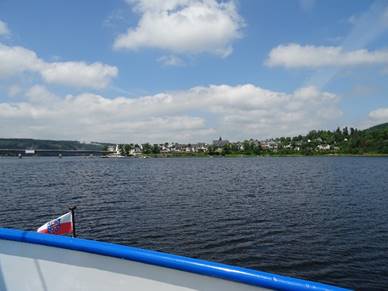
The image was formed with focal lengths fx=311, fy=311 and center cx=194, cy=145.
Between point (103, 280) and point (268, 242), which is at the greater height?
point (103, 280)

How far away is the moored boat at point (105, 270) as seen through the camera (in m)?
3.83

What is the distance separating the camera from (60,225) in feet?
29.8

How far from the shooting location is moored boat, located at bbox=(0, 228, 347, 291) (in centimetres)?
383

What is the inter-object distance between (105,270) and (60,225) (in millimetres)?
5289

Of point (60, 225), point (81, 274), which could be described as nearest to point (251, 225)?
point (60, 225)

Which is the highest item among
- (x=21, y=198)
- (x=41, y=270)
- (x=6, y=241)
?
(x=6, y=241)

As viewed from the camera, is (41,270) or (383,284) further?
(383,284)

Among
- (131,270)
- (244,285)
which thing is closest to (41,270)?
(131,270)

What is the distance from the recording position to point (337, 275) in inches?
617

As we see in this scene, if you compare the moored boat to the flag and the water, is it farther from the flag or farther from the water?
the water

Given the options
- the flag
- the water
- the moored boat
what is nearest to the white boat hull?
the moored boat

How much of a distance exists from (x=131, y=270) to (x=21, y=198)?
4224cm

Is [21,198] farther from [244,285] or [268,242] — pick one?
[244,285]

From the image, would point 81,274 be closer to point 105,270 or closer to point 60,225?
point 105,270
